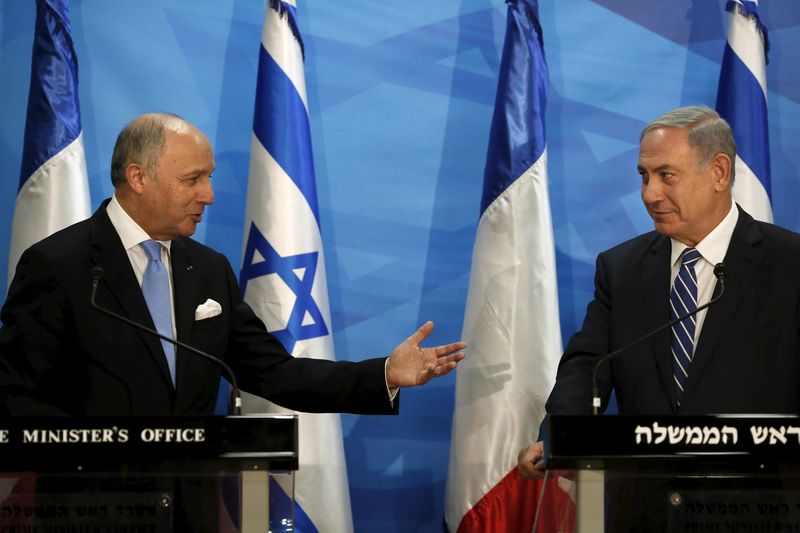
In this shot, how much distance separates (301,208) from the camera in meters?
3.95

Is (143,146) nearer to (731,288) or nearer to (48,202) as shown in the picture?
(48,202)

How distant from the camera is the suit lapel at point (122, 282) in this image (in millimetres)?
2830

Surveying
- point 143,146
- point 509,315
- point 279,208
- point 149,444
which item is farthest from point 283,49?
point 149,444

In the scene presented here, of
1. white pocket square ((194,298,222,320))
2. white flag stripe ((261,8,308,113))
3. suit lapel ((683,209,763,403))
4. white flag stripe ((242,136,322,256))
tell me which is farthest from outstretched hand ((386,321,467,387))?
white flag stripe ((261,8,308,113))

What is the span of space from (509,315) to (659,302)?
3.10 feet

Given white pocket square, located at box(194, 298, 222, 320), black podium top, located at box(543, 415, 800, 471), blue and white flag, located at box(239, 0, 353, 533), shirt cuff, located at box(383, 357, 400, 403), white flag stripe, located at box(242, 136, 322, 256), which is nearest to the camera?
black podium top, located at box(543, 415, 800, 471)

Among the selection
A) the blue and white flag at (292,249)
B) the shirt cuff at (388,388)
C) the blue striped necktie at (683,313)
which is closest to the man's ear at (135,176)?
the shirt cuff at (388,388)

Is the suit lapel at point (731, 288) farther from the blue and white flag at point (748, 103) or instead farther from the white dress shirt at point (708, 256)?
the blue and white flag at point (748, 103)

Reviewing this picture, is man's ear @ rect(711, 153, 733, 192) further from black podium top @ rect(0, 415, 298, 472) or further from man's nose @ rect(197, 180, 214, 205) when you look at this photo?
black podium top @ rect(0, 415, 298, 472)

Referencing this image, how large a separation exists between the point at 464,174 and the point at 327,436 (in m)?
1.26

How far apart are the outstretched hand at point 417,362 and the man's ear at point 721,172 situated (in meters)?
0.87

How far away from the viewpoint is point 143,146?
302 centimetres

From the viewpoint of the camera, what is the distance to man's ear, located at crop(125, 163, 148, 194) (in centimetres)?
300

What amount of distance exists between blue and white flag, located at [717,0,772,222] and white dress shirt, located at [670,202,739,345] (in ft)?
3.11
